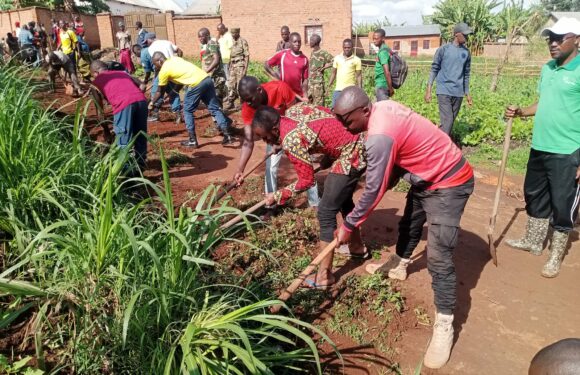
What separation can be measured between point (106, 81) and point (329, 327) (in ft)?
12.6

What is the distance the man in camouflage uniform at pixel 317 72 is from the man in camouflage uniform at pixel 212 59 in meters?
2.05

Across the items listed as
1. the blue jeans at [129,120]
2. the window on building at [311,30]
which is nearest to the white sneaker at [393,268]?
the blue jeans at [129,120]

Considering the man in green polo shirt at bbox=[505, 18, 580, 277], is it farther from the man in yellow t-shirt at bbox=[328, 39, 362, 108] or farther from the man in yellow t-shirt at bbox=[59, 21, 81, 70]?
the man in yellow t-shirt at bbox=[59, 21, 81, 70]

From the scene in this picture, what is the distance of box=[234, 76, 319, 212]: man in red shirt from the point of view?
399 cm

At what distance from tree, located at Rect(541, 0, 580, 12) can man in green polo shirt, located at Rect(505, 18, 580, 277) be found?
76.3 metres

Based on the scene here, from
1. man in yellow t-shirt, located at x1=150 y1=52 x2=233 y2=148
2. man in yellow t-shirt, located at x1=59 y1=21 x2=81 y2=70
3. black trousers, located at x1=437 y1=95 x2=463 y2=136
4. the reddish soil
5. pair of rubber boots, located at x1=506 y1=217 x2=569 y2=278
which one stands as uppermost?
man in yellow t-shirt, located at x1=59 y1=21 x2=81 y2=70

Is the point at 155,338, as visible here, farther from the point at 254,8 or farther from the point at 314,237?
the point at 254,8

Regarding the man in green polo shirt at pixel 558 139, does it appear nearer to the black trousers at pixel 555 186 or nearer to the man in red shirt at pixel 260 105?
the black trousers at pixel 555 186

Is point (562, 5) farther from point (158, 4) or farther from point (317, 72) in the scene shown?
point (317, 72)

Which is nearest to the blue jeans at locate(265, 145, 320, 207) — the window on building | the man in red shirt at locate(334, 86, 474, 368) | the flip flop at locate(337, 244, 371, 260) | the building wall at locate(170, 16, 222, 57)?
the flip flop at locate(337, 244, 371, 260)

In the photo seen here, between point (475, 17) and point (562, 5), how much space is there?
4632cm

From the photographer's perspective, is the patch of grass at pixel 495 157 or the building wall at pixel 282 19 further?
the building wall at pixel 282 19

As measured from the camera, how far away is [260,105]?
13.5 ft

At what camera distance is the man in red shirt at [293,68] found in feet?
21.9
